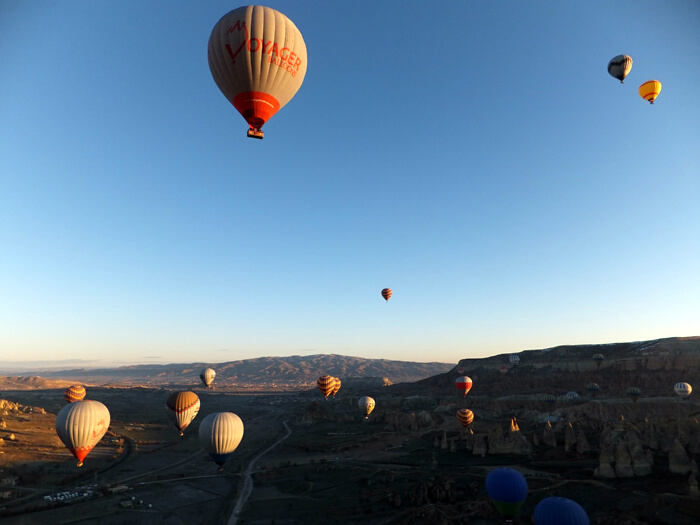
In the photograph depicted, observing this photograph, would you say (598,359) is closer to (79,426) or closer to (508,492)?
(508,492)

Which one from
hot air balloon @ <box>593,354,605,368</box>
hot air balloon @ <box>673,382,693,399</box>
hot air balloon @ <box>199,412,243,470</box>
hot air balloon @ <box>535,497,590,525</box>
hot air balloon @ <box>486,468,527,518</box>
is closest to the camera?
hot air balloon @ <box>535,497,590,525</box>

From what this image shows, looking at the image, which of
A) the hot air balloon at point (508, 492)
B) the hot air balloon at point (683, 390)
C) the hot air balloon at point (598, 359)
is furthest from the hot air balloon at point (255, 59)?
the hot air balloon at point (598, 359)

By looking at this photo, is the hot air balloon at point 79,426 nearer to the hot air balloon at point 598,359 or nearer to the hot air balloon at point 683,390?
the hot air balloon at point 683,390

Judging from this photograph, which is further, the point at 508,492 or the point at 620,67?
the point at 620,67

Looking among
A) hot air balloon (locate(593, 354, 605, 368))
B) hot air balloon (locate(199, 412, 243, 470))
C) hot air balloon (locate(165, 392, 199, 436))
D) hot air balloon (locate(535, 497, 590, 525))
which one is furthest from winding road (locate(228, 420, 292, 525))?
hot air balloon (locate(593, 354, 605, 368))

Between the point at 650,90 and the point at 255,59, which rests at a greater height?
the point at 650,90

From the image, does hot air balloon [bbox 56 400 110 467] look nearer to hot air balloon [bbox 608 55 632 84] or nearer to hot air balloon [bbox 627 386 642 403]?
hot air balloon [bbox 608 55 632 84]

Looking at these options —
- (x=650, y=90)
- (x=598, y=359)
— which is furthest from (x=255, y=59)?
(x=598, y=359)
